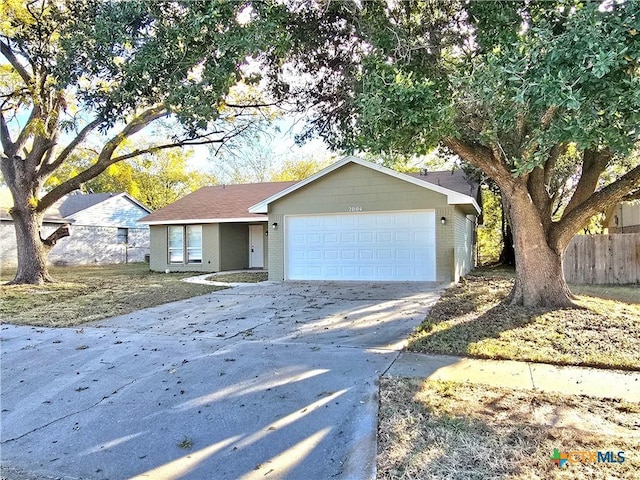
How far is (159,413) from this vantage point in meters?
3.99

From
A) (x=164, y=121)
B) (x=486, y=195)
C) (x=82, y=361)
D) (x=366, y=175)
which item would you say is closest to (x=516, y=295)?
(x=366, y=175)

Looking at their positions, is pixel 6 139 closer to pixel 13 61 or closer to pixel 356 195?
pixel 13 61

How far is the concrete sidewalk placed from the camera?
13.9ft

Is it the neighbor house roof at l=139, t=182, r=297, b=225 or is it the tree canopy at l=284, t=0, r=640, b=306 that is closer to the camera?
the tree canopy at l=284, t=0, r=640, b=306

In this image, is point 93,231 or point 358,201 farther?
point 93,231

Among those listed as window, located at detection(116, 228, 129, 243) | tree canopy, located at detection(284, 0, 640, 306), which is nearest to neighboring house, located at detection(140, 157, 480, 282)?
tree canopy, located at detection(284, 0, 640, 306)

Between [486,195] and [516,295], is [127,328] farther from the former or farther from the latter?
[486,195]

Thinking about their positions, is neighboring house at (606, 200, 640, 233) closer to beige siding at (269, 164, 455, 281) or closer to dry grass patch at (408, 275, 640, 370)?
beige siding at (269, 164, 455, 281)

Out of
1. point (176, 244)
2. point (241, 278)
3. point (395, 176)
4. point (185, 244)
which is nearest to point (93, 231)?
point (176, 244)

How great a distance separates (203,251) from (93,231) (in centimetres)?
1094

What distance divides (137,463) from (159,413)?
0.82 m

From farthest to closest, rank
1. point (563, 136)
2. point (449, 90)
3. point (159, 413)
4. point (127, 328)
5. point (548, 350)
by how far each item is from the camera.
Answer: point (127, 328) → point (449, 90) → point (548, 350) → point (563, 136) → point (159, 413)

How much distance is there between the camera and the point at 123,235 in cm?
2742

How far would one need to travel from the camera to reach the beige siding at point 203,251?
60.8 ft
